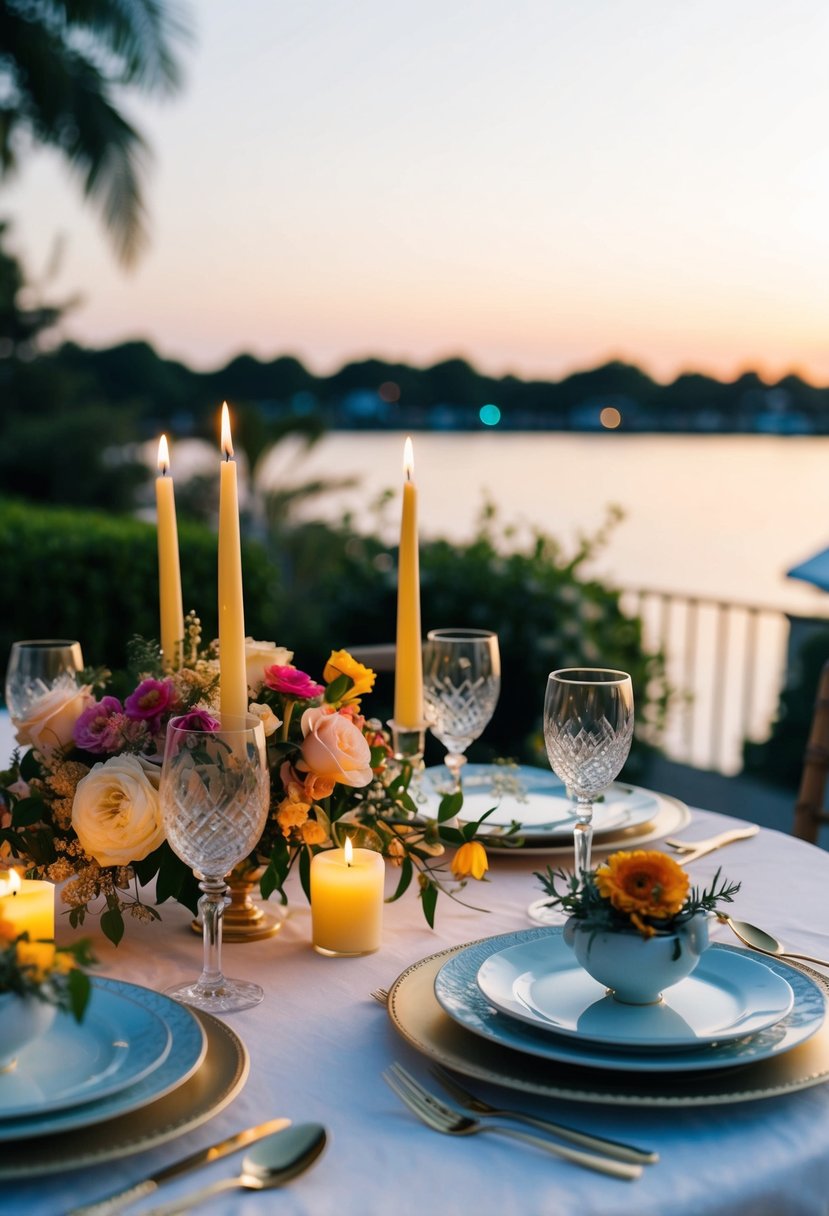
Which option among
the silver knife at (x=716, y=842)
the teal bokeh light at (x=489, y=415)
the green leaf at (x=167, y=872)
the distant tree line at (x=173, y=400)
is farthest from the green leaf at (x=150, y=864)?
A: the teal bokeh light at (x=489, y=415)

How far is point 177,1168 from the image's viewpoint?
2.87 ft

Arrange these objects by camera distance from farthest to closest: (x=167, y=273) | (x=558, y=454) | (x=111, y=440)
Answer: (x=111, y=440)
(x=167, y=273)
(x=558, y=454)

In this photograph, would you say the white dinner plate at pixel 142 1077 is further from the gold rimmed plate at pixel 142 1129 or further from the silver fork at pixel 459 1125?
the silver fork at pixel 459 1125

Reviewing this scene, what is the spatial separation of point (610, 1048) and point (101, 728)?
63cm

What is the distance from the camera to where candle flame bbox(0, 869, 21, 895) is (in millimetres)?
1169

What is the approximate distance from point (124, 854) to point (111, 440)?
12174 millimetres

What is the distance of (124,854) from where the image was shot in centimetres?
122

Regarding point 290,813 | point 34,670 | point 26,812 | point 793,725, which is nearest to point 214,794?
point 290,813

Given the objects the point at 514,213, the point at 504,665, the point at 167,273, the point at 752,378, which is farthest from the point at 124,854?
the point at 167,273

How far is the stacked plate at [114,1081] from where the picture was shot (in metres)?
0.88

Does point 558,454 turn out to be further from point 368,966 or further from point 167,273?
point 167,273

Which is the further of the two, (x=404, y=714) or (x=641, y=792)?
(x=641, y=792)

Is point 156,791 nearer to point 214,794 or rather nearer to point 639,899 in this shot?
point 214,794

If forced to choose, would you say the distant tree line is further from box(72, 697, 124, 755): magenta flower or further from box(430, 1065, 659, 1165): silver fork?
box(430, 1065, 659, 1165): silver fork
